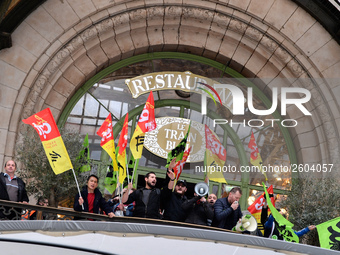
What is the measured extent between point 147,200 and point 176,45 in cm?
682

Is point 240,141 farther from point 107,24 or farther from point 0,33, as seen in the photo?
point 0,33

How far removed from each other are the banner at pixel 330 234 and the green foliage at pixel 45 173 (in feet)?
17.0

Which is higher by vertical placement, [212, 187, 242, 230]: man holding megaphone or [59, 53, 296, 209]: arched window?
[59, 53, 296, 209]: arched window

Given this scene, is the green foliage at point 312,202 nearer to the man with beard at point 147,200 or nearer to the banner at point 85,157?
the man with beard at point 147,200

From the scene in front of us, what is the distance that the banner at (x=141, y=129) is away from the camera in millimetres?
9883

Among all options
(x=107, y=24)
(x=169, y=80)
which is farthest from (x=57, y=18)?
(x=169, y=80)

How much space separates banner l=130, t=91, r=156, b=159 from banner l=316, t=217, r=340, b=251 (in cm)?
362

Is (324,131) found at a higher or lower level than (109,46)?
lower

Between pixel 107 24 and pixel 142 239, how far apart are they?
10.5 metres

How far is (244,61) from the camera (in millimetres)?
14469

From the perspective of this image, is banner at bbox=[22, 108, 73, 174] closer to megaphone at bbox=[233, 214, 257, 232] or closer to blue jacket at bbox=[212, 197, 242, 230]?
blue jacket at bbox=[212, 197, 242, 230]

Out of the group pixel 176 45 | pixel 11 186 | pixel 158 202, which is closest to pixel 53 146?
pixel 11 186

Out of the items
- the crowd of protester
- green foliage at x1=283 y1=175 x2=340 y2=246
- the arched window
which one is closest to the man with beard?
the crowd of protester

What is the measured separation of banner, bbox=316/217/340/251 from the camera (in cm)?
923
